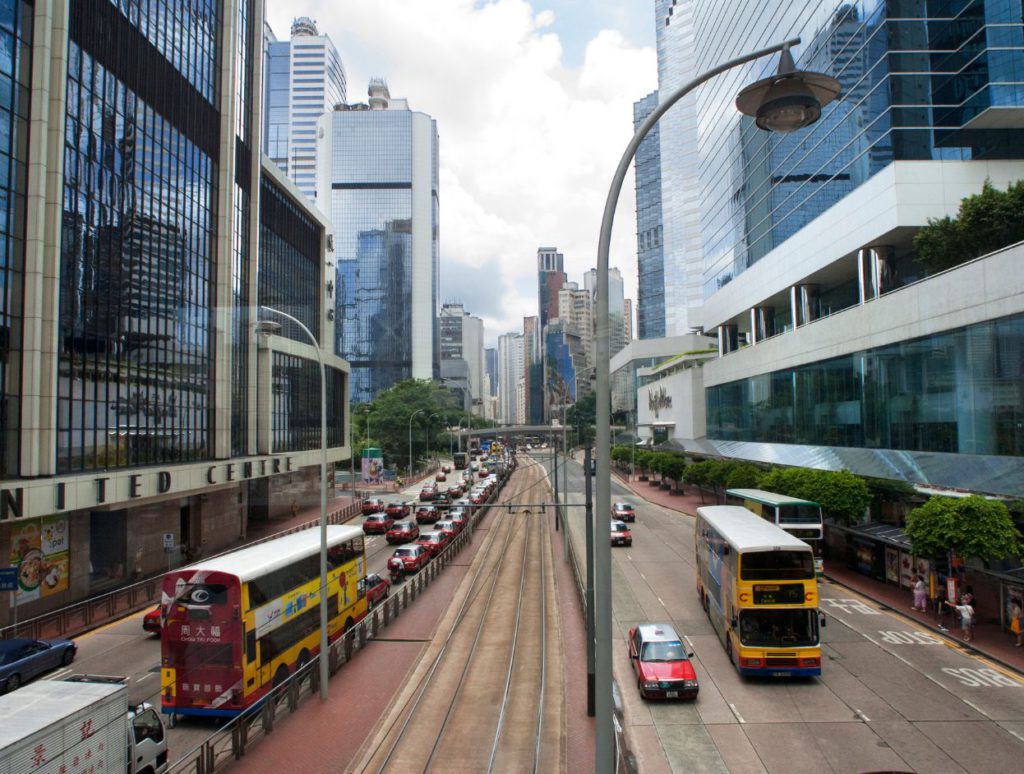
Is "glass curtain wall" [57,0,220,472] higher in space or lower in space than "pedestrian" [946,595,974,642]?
higher

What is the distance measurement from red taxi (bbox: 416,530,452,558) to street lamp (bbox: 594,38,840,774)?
29.8 meters

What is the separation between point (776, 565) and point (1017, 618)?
9626 millimetres

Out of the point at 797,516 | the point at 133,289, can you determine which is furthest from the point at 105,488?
the point at 797,516

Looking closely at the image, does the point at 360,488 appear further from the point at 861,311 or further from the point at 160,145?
the point at 861,311

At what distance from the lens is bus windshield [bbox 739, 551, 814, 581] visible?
17469mm

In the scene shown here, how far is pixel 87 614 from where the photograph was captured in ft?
80.2

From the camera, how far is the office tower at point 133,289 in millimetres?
23109

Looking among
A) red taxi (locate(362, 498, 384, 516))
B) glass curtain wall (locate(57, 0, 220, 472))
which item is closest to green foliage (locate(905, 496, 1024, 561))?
glass curtain wall (locate(57, 0, 220, 472))

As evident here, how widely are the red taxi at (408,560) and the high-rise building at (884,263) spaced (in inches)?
887

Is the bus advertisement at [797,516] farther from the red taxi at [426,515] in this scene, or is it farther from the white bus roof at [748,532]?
the red taxi at [426,515]

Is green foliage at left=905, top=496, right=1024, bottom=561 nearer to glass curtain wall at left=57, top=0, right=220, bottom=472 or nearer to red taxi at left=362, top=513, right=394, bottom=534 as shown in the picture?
glass curtain wall at left=57, top=0, right=220, bottom=472

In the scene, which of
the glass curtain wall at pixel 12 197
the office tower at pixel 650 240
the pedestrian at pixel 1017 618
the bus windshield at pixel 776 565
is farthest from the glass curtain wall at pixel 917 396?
the office tower at pixel 650 240

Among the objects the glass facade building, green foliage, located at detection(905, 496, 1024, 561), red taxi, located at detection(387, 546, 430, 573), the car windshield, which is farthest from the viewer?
the glass facade building

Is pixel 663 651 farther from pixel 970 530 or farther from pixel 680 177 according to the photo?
pixel 680 177
